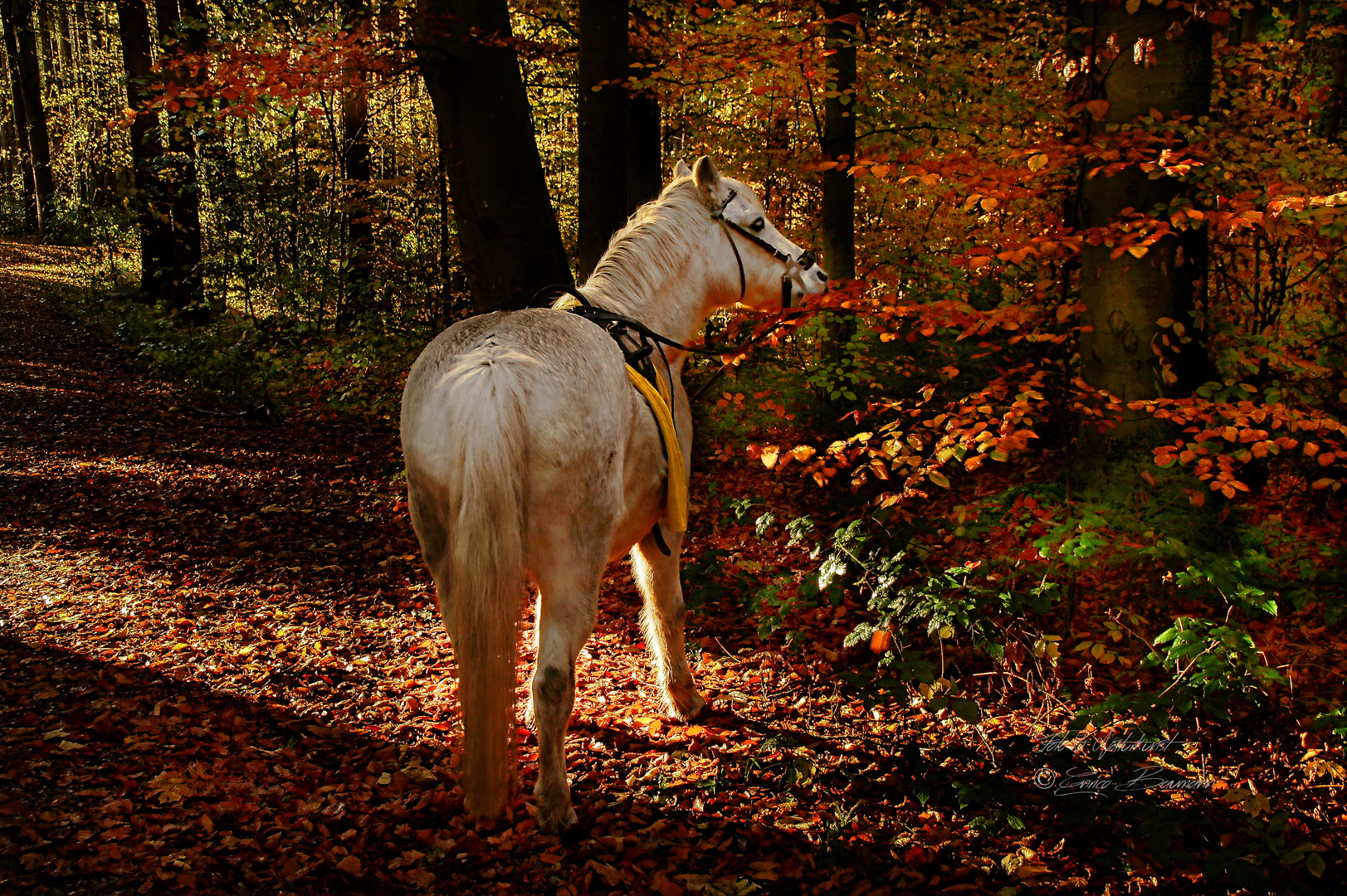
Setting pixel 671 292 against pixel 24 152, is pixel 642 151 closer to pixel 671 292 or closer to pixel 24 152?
pixel 671 292

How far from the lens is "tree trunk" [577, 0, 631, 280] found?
21.3 ft

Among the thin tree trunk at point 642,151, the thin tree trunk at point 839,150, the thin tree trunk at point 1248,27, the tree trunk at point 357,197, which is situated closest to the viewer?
the thin tree trunk at point 839,150

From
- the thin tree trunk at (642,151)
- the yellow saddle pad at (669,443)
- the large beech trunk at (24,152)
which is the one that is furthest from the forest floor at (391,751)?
the large beech trunk at (24,152)

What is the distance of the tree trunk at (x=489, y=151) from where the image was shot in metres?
5.85

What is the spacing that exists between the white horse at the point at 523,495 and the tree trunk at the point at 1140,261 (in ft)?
8.39

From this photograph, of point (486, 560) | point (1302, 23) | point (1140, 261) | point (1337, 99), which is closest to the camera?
point (486, 560)

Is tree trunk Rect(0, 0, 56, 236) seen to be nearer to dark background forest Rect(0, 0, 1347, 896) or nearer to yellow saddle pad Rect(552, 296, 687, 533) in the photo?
dark background forest Rect(0, 0, 1347, 896)

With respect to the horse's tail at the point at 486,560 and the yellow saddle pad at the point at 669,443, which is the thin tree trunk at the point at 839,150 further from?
the horse's tail at the point at 486,560

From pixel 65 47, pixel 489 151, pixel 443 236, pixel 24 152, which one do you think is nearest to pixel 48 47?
pixel 65 47

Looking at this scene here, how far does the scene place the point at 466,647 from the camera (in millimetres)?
2492

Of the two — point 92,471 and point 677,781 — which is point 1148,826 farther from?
point 92,471

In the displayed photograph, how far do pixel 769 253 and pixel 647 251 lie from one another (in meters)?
0.73

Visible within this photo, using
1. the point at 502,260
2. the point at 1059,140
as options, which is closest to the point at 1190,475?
the point at 1059,140

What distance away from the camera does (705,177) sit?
12.6 ft
